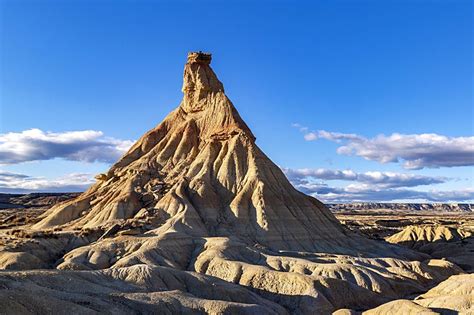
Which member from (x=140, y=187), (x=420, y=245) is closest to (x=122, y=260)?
(x=140, y=187)

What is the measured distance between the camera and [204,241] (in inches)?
2623

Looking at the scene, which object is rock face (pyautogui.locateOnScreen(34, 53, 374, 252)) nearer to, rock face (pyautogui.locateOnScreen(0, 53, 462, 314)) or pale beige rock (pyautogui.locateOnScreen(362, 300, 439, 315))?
rock face (pyautogui.locateOnScreen(0, 53, 462, 314))

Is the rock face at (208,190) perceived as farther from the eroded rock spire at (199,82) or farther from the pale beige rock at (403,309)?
the pale beige rock at (403,309)

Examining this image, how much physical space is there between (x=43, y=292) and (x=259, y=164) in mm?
53839

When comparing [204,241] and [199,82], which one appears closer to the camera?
[204,241]

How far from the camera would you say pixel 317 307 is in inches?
1886

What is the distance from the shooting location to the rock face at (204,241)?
45.7m

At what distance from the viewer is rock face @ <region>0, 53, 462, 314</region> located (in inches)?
1800

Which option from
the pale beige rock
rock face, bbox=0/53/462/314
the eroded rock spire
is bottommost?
the pale beige rock

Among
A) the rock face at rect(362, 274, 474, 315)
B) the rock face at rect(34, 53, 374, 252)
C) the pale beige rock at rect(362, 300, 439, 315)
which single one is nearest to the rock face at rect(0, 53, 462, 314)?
the rock face at rect(34, 53, 374, 252)

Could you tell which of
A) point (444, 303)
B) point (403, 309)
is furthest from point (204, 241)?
point (444, 303)

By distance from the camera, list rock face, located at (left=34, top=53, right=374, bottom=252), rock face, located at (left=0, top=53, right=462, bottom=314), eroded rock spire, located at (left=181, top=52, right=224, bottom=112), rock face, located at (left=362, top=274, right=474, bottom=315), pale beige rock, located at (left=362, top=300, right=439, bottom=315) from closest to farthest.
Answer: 1. pale beige rock, located at (left=362, top=300, right=439, bottom=315)
2. rock face, located at (left=362, top=274, right=474, bottom=315)
3. rock face, located at (left=0, top=53, right=462, bottom=314)
4. rock face, located at (left=34, top=53, right=374, bottom=252)
5. eroded rock spire, located at (left=181, top=52, right=224, bottom=112)

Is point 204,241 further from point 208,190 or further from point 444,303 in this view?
point 444,303

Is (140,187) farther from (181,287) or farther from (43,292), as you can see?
(43,292)
